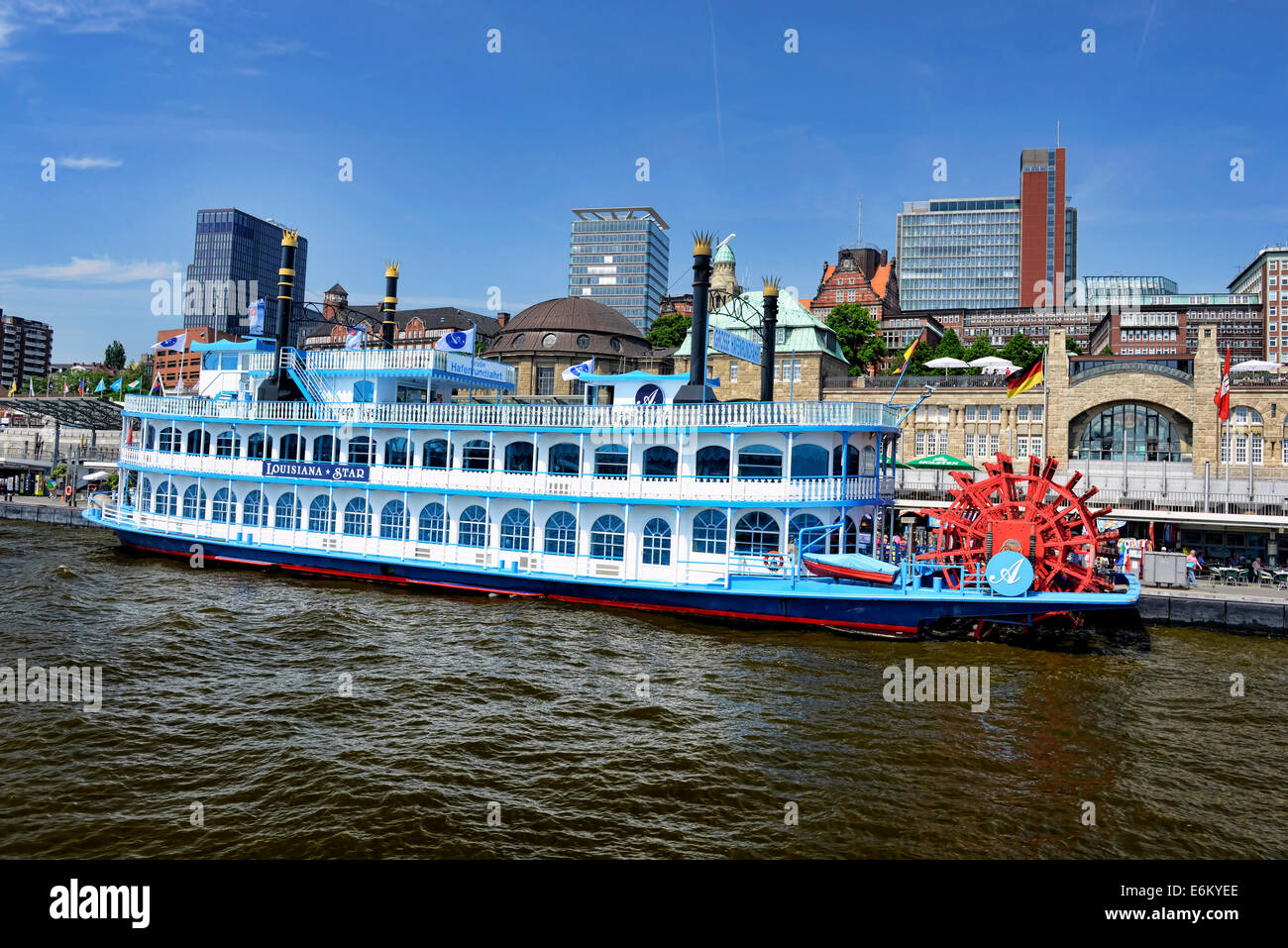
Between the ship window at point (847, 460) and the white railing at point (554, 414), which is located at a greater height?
the white railing at point (554, 414)

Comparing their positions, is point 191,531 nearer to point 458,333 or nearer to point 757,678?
point 458,333

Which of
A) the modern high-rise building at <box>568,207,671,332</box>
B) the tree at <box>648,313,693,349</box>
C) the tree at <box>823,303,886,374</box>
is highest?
the modern high-rise building at <box>568,207,671,332</box>

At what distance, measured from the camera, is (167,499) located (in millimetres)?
35438

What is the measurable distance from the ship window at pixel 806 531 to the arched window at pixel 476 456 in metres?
11.3

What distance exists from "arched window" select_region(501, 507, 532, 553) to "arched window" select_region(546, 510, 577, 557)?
711 mm

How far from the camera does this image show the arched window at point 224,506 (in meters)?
33.3

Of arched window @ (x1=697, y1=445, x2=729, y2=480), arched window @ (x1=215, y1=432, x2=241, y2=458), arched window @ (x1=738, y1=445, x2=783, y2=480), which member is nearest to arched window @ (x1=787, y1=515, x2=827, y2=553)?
arched window @ (x1=738, y1=445, x2=783, y2=480)

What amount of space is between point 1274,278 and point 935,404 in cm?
A: 8767

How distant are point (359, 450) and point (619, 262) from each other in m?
121

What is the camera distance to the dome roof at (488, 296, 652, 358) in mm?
78188

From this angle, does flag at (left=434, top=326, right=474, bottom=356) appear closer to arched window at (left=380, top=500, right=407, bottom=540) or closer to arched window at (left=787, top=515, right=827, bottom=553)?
arched window at (left=380, top=500, right=407, bottom=540)

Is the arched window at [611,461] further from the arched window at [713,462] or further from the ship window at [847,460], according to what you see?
the ship window at [847,460]

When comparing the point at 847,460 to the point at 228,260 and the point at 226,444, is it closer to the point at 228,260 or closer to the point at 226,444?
the point at 226,444

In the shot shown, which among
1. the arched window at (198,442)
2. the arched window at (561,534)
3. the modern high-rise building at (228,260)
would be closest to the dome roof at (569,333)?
the arched window at (198,442)
